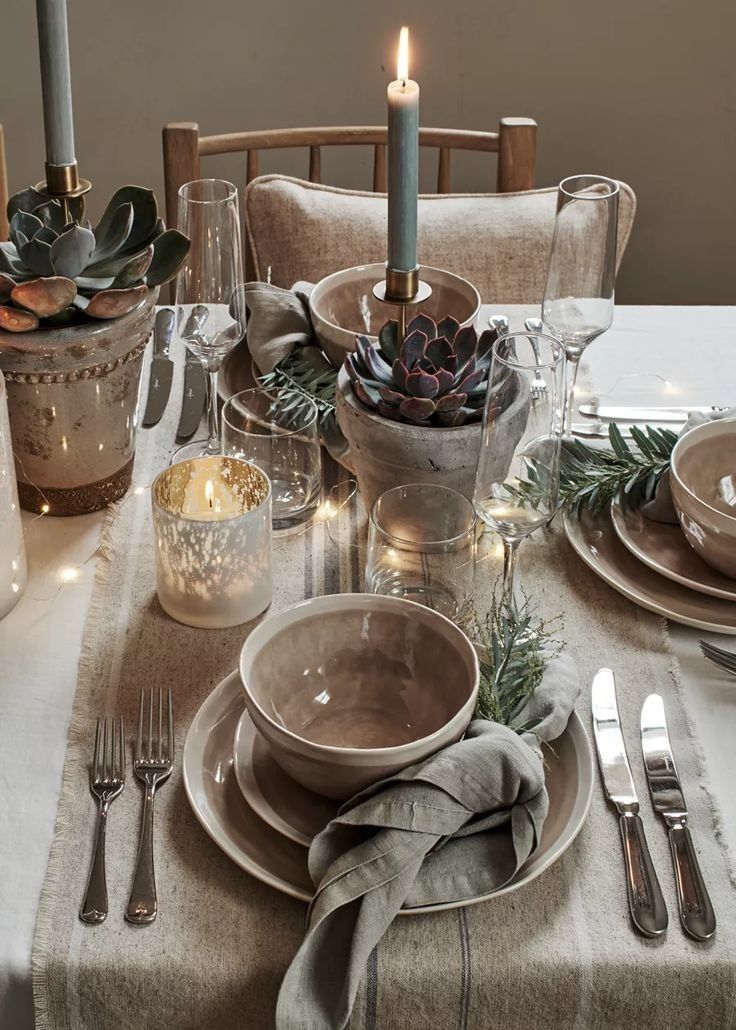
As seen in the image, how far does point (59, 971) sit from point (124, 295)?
51 centimetres

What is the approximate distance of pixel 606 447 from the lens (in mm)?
1132

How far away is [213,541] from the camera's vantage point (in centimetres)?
84

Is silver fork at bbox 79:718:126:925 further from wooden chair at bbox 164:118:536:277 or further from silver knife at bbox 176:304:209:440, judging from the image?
wooden chair at bbox 164:118:536:277

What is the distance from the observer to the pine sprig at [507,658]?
0.75 m

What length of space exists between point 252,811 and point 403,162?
1.65 feet

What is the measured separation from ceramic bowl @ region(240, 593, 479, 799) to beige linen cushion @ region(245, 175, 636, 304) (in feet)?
2.91

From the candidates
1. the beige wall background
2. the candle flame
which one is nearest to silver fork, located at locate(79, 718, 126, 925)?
the candle flame

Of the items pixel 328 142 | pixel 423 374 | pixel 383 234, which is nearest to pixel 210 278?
pixel 423 374

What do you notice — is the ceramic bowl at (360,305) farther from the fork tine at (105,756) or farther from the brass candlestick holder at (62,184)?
the fork tine at (105,756)

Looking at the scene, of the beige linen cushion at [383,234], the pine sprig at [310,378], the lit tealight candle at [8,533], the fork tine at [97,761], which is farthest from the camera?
the beige linen cushion at [383,234]

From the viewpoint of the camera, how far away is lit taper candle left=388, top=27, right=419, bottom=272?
2.81ft

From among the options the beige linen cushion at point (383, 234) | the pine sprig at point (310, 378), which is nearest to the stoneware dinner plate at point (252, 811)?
the pine sprig at point (310, 378)

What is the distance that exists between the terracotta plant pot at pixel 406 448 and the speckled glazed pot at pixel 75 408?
189 millimetres

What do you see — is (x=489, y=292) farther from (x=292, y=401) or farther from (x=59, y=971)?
(x=59, y=971)
